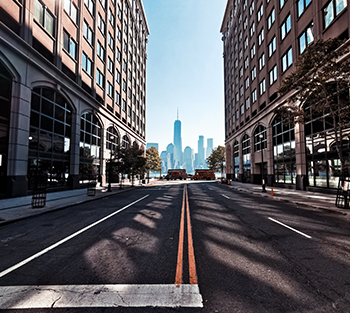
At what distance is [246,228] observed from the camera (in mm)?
6809

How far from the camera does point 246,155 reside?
38.9 meters

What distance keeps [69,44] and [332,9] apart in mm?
25424

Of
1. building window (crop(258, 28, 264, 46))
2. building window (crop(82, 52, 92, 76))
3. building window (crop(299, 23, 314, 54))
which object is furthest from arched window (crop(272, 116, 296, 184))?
building window (crop(82, 52, 92, 76))

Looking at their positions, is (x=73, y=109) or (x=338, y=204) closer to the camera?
(x=338, y=204)

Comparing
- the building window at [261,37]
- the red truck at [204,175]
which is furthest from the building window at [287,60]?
the red truck at [204,175]

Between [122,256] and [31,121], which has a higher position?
[31,121]

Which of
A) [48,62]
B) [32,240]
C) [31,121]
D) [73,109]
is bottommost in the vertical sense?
[32,240]

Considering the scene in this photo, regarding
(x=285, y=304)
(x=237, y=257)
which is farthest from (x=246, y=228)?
(x=285, y=304)

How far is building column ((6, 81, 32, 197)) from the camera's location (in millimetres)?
13891

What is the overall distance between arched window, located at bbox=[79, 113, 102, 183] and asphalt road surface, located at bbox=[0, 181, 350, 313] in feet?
59.5

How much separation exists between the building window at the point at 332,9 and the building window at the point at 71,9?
83.3 ft

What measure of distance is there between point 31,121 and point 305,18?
1104 inches

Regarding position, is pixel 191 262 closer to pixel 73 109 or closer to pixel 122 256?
pixel 122 256

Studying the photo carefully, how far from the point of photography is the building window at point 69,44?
2038 centimetres
